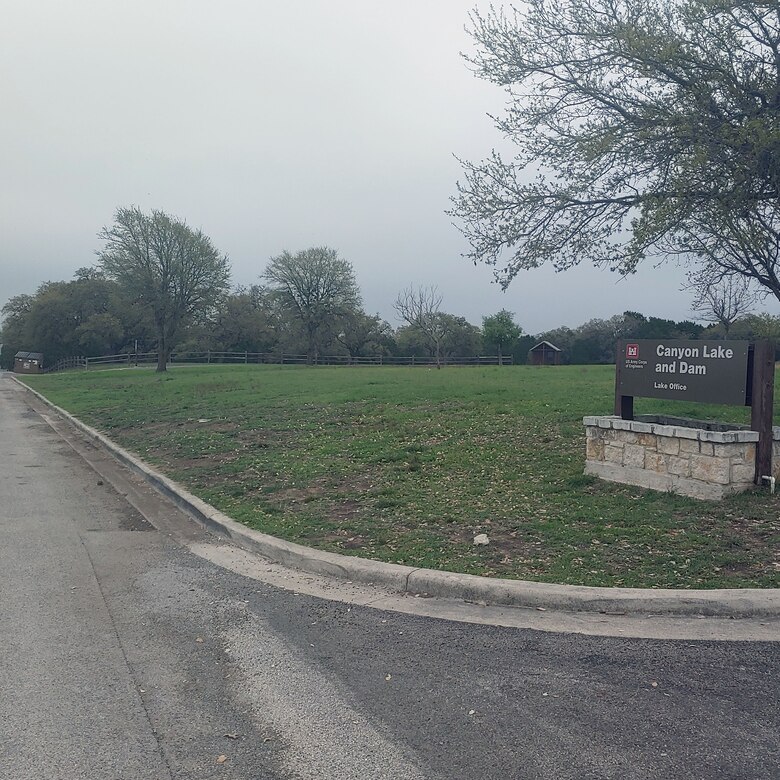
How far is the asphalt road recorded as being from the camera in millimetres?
3412

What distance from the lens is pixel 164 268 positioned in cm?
4328

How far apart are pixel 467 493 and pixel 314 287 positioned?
59.3m

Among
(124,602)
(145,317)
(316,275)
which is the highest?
(316,275)

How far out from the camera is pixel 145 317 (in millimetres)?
44594

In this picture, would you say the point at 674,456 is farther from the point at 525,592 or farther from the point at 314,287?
the point at 314,287

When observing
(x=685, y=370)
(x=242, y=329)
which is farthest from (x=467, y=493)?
(x=242, y=329)

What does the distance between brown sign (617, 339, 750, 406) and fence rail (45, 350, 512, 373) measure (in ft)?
179

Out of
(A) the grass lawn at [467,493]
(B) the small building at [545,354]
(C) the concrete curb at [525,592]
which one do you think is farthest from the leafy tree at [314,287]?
(C) the concrete curb at [525,592]

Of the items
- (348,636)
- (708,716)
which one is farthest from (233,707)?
(708,716)

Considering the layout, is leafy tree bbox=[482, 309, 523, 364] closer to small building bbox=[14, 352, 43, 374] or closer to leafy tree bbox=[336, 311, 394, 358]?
leafy tree bbox=[336, 311, 394, 358]

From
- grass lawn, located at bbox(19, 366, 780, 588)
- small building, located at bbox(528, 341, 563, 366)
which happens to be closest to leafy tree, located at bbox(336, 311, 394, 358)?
small building, located at bbox(528, 341, 563, 366)

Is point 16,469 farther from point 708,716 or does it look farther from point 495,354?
point 495,354

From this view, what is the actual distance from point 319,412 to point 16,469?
21.3 ft

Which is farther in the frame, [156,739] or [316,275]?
[316,275]
